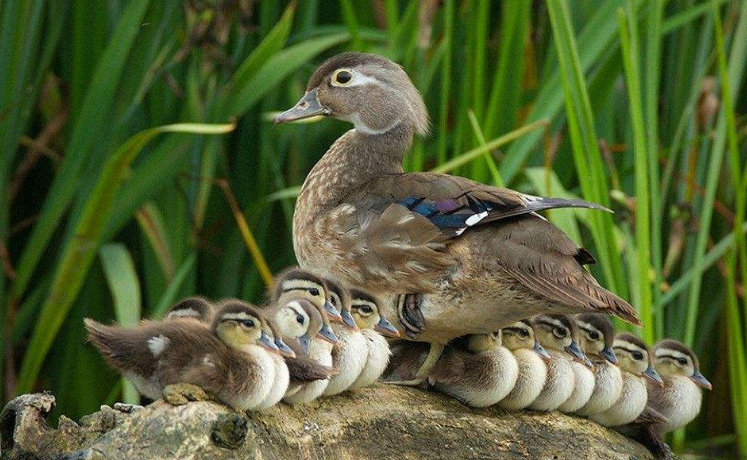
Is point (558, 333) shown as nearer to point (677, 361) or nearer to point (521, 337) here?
point (521, 337)

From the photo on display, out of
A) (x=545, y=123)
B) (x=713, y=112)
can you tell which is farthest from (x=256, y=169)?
(x=713, y=112)

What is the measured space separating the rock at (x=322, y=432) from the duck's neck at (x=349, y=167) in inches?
33.8

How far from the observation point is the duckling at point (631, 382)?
163 inches

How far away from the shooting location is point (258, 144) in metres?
5.86

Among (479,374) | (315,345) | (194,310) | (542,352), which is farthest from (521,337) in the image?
(194,310)

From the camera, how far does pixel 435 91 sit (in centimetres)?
604

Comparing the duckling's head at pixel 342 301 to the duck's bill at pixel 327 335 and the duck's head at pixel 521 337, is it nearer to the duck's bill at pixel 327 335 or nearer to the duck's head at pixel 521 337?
the duck's bill at pixel 327 335

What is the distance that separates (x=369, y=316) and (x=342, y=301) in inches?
5.5

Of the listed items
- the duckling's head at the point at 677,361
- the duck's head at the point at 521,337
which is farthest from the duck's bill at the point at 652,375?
the duck's head at the point at 521,337

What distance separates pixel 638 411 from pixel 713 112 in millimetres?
2371

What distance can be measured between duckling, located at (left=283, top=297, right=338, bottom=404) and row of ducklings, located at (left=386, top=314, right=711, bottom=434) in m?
0.56

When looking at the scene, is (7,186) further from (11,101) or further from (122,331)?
(122,331)

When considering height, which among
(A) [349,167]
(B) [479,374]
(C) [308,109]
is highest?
(C) [308,109]

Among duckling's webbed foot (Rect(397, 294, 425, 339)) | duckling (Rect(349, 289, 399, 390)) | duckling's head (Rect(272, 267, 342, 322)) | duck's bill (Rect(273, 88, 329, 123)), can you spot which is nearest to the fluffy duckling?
duckling's webbed foot (Rect(397, 294, 425, 339))
